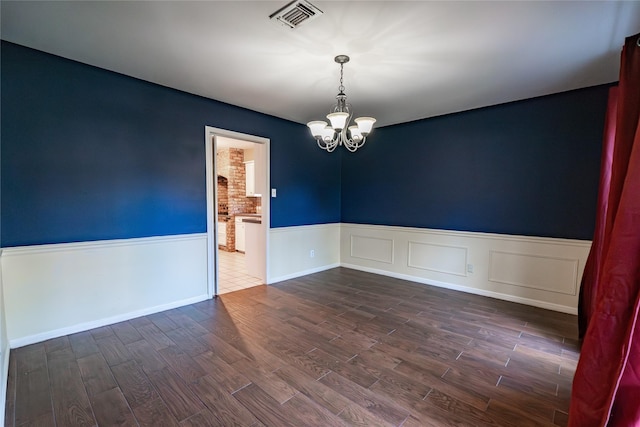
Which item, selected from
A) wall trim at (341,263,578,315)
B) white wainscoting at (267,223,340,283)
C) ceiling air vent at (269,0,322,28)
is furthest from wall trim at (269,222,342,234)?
ceiling air vent at (269,0,322,28)

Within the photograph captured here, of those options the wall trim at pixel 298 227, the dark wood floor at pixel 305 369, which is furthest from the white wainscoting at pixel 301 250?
the dark wood floor at pixel 305 369

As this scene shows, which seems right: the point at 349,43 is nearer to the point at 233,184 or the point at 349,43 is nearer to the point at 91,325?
the point at 91,325

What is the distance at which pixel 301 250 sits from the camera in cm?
484

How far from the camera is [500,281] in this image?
12.4ft

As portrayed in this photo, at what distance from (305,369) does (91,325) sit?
7.25 ft

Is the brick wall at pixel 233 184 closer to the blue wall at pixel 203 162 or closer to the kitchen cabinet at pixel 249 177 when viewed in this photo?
the kitchen cabinet at pixel 249 177

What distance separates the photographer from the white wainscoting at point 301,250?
14.6 ft

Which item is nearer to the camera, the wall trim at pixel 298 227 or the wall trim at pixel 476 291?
the wall trim at pixel 476 291

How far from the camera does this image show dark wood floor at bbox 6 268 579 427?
174 centimetres

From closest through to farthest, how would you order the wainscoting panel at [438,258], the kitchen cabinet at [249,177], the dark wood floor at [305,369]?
the dark wood floor at [305,369] → the wainscoting panel at [438,258] → the kitchen cabinet at [249,177]

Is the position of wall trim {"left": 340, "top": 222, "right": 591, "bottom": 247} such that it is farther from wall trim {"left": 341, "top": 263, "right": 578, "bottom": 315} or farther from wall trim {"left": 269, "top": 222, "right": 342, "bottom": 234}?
wall trim {"left": 341, "top": 263, "right": 578, "bottom": 315}

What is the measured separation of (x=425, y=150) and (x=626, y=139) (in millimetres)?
3014

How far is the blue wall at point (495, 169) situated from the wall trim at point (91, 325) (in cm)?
331

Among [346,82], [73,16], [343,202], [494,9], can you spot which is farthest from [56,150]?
[343,202]
